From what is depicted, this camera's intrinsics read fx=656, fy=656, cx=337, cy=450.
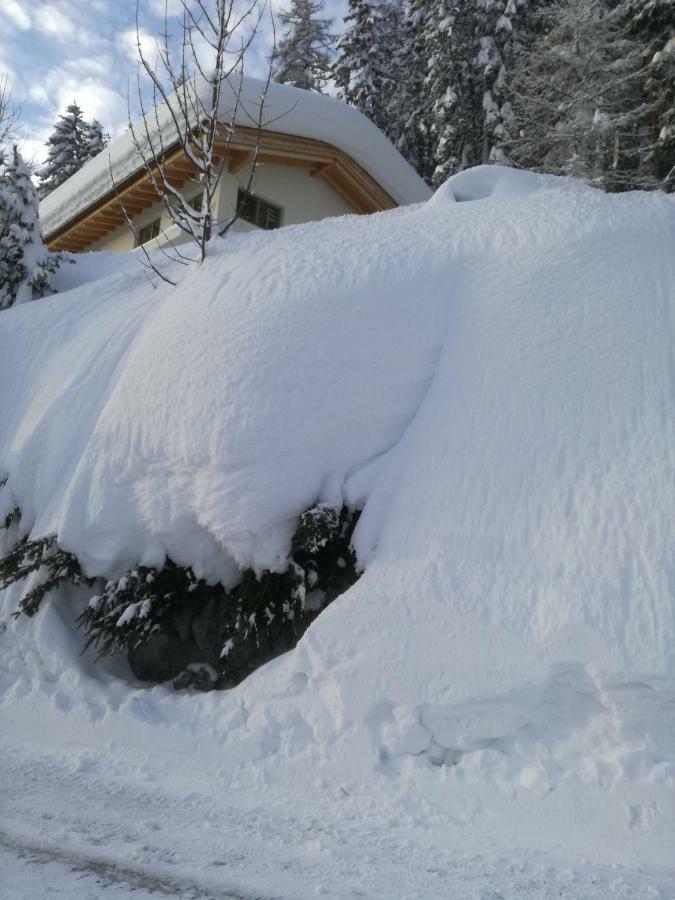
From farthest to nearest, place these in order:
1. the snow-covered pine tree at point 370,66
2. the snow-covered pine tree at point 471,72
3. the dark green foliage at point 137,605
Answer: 1. the snow-covered pine tree at point 370,66
2. the snow-covered pine tree at point 471,72
3. the dark green foliage at point 137,605

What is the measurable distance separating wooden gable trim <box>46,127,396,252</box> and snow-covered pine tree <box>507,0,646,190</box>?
5002 millimetres

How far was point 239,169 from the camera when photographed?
14.3 metres

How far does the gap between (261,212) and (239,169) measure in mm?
1229

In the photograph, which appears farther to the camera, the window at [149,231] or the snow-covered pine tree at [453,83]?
the snow-covered pine tree at [453,83]

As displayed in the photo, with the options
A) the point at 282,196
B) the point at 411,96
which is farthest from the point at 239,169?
the point at 411,96

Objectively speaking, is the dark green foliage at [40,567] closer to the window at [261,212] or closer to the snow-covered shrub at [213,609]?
the snow-covered shrub at [213,609]

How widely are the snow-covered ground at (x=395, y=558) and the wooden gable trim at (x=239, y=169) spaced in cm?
865

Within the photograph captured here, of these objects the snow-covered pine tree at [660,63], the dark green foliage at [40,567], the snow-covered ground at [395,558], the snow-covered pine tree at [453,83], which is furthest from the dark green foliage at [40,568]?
the snow-covered pine tree at [453,83]

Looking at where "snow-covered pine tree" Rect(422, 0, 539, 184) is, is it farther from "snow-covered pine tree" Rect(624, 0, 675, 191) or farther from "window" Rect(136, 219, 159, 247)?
"window" Rect(136, 219, 159, 247)

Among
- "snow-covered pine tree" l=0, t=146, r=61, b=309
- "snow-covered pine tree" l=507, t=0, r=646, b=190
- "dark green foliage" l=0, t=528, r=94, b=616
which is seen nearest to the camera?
"dark green foliage" l=0, t=528, r=94, b=616

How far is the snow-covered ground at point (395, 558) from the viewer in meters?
2.91

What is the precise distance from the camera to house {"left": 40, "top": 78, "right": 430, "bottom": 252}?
13.7 meters

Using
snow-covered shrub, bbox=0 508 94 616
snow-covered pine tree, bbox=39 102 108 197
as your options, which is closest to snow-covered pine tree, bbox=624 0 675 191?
snow-covered shrub, bbox=0 508 94 616

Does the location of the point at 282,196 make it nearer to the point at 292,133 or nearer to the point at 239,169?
the point at 239,169
